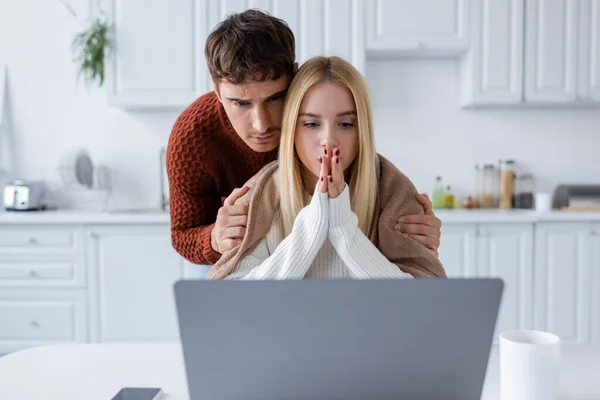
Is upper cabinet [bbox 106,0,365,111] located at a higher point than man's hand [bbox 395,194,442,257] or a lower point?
higher

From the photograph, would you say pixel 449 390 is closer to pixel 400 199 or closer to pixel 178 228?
pixel 400 199

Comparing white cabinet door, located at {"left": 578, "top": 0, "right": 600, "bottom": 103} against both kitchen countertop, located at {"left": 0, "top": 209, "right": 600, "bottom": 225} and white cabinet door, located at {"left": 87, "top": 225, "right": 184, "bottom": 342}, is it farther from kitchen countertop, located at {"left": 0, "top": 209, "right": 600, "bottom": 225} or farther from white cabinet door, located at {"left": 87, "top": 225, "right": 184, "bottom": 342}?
white cabinet door, located at {"left": 87, "top": 225, "right": 184, "bottom": 342}

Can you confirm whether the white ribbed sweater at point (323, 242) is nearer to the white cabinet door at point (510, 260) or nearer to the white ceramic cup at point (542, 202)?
the white cabinet door at point (510, 260)

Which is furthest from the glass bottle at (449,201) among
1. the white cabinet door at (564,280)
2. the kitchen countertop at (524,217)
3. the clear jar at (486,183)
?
the white cabinet door at (564,280)

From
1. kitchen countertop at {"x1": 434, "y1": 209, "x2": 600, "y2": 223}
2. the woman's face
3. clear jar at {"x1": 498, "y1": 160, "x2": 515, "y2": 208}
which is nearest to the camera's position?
the woman's face

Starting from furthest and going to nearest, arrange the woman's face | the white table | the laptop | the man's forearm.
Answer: the man's forearm → the woman's face → the white table → the laptop

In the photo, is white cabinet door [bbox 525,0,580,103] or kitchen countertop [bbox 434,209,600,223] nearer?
kitchen countertop [bbox 434,209,600,223]

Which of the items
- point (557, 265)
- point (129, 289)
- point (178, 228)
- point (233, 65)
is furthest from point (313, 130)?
point (557, 265)

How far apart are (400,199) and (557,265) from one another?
1.83 meters

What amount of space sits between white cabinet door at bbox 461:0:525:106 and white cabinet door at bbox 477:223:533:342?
28.6 inches

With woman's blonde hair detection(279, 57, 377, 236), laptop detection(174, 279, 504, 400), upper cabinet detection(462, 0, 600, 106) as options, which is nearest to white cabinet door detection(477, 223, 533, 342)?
upper cabinet detection(462, 0, 600, 106)

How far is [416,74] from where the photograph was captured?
10.6 ft

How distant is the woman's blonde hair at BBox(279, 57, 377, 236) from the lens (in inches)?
47.7

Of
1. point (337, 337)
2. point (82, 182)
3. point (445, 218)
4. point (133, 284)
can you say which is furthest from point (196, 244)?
point (82, 182)
